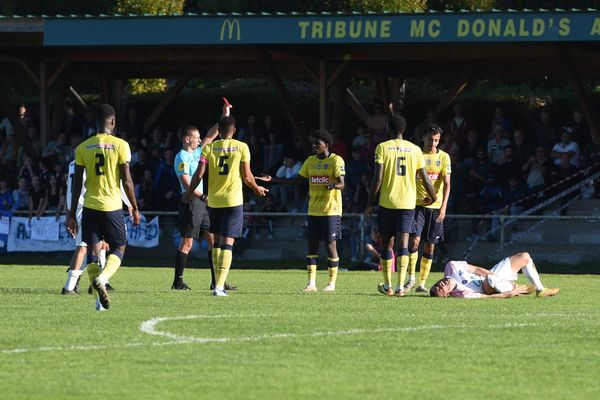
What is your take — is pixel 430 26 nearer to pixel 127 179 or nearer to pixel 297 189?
pixel 297 189

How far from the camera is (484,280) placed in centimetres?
1498

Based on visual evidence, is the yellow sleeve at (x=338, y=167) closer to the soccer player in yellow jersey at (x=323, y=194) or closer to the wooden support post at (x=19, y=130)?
the soccer player in yellow jersey at (x=323, y=194)

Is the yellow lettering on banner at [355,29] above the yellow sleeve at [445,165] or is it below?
above

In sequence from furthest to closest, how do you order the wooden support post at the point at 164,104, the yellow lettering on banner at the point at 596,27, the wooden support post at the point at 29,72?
the wooden support post at the point at 164,104 < the wooden support post at the point at 29,72 < the yellow lettering on banner at the point at 596,27

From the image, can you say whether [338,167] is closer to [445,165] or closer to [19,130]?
[445,165]

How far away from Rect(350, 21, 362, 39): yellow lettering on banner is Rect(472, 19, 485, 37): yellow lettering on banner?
7.89 ft

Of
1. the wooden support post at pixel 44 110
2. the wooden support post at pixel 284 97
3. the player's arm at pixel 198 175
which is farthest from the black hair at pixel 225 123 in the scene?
the wooden support post at pixel 44 110

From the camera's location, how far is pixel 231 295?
15398mm

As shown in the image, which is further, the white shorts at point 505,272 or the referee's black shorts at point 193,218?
the referee's black shorts at point 193,218

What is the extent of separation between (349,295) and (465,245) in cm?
1014

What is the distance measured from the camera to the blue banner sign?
25.7 m

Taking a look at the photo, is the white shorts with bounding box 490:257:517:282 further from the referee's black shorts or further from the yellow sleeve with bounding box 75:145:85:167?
the yellow sleeve with bounding box 75:145:85:167

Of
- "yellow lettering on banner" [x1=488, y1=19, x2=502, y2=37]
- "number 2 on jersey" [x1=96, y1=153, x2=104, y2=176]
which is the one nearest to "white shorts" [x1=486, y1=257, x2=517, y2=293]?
"number 2 on jersey" [x1=96, y1=153, x2=104, y2=176]

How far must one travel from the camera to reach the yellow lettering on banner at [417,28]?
26.5 metres
